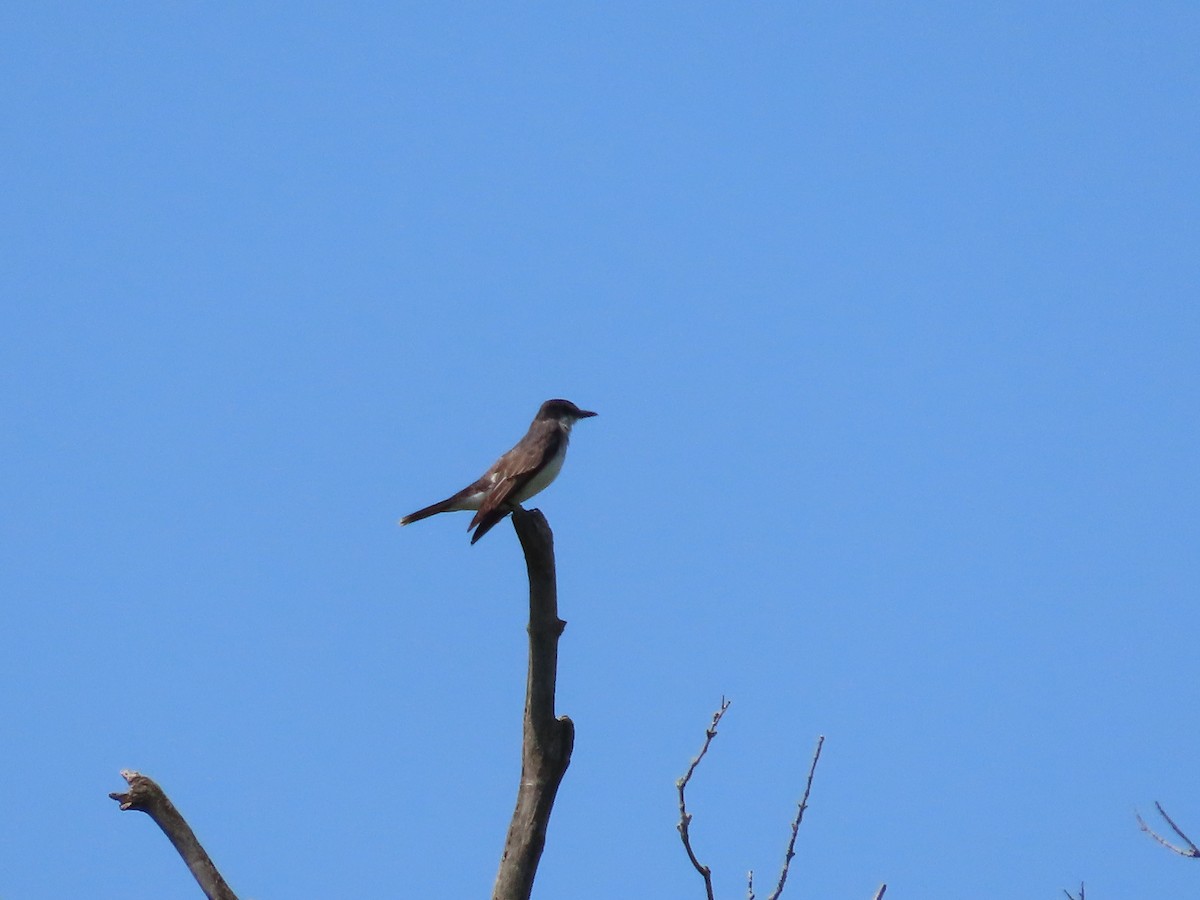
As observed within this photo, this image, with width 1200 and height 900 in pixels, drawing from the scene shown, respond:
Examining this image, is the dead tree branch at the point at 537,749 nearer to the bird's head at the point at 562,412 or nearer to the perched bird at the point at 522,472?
the perched bird at the point at 522,472

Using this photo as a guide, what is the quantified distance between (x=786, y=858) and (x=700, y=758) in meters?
0.56

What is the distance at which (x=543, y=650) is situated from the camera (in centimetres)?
679

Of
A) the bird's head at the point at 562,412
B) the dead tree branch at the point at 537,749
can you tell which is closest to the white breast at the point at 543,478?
the bird's head at the point at 562,412

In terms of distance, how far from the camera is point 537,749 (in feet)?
21.9

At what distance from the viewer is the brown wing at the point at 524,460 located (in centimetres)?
1102

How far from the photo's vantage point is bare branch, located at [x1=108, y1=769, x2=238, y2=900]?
6.14 metres

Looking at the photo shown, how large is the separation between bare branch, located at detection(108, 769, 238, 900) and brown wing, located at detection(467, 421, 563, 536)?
4457mm

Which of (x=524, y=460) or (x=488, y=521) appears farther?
(x=524, y=460)

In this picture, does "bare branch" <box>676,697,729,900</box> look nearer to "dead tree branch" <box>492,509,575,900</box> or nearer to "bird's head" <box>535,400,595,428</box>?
"dead tree branch" <box>492,509,575,900</box>

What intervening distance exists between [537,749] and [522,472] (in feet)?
16.0

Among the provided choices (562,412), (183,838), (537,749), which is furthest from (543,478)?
(183,838)

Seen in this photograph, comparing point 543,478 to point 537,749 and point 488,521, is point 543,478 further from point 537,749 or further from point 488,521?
point 537,749

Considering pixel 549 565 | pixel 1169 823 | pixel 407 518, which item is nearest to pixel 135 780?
pixel 549 565

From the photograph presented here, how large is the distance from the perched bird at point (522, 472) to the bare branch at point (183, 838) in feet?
14.6
